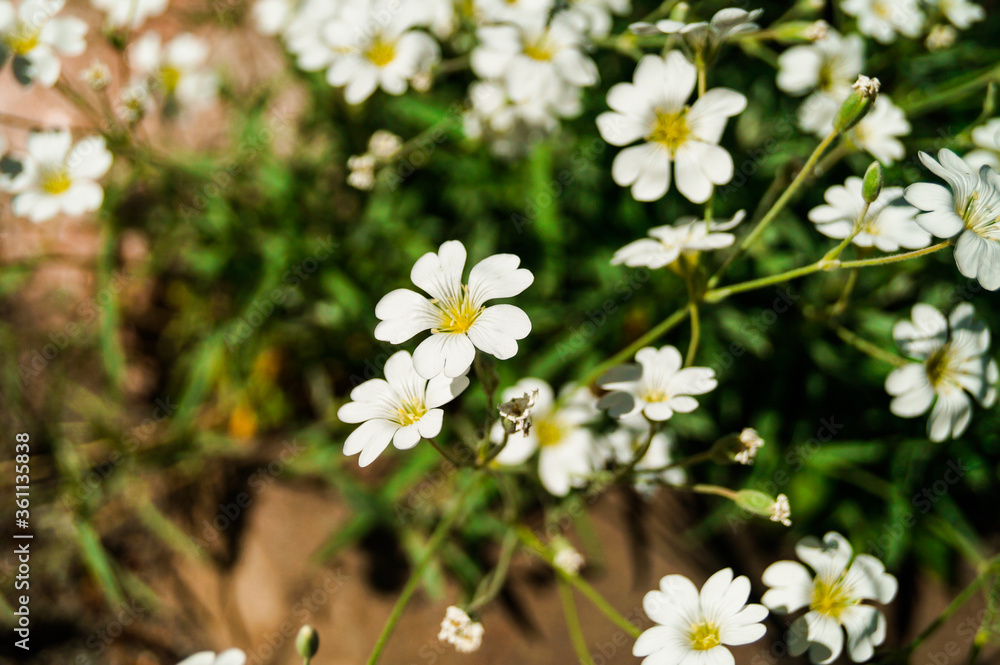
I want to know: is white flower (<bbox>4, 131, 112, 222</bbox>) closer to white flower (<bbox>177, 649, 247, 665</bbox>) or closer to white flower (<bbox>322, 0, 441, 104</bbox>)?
white flower (<bbox>322, 0, 441, 104</bbox>)

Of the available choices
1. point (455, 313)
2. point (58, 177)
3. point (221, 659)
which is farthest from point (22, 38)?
point (221, 659)

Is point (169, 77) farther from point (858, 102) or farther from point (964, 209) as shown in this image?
point (964, 209)

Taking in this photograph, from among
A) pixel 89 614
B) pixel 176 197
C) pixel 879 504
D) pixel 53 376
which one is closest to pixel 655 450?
pixel 879 504

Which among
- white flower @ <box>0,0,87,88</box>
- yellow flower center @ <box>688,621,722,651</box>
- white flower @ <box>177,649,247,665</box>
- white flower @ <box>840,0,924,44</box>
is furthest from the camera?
white flower @ <box>840,0,924,44</box>

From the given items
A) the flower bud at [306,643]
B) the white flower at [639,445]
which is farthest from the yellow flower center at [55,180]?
the white flower at [639,445]

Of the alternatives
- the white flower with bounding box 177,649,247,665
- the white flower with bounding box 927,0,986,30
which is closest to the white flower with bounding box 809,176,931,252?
the white flower with bounding box 927,0,986,30

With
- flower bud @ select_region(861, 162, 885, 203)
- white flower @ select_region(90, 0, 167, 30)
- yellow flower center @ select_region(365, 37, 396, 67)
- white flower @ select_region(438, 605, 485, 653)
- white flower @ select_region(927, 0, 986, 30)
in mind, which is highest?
white flower @ select_region(90, 0, 167, 30)

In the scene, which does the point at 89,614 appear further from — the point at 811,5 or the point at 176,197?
the point at 811,5
